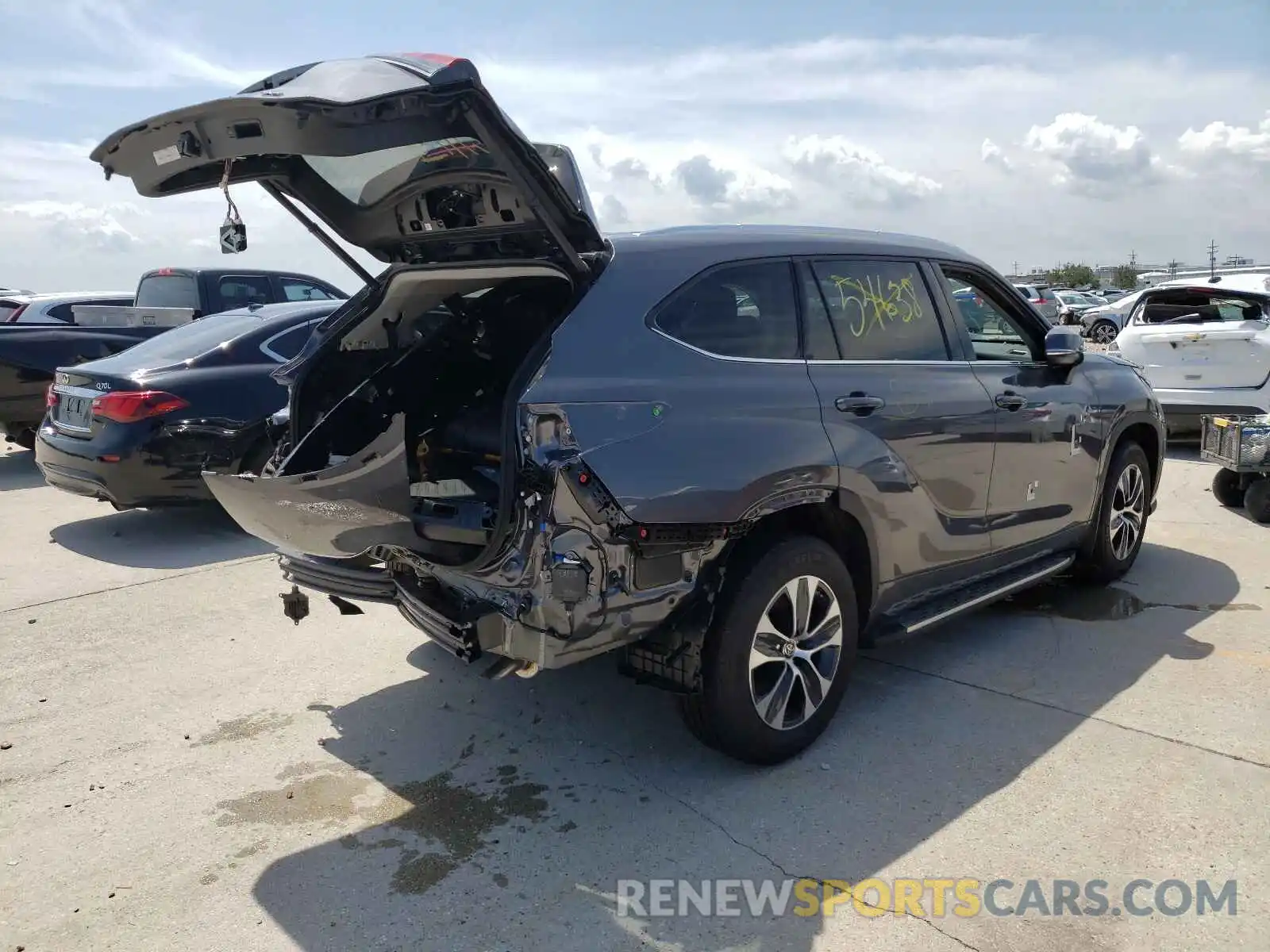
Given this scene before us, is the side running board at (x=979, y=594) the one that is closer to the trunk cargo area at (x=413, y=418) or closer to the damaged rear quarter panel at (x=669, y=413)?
the damaged rear quarter panel at (x=669, y=413)

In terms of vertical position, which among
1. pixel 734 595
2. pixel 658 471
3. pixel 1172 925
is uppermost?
pixel 658 471

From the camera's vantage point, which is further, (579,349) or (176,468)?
(176,468)

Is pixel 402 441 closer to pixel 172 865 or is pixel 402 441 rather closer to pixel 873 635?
pixel 172 865

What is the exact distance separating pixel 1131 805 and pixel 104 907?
3221 mm

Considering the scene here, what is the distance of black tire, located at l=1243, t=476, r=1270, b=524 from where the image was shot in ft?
23.0

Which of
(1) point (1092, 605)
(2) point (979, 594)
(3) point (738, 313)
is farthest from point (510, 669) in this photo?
(1) point (1092, 605)

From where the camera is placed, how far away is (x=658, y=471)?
10.0ft

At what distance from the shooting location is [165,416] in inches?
254

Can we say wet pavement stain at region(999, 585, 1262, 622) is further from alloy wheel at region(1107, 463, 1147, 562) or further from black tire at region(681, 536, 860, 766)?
black tire at region(681, 536, 860, 766)

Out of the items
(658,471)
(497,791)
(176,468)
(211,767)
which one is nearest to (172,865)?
(211,767)

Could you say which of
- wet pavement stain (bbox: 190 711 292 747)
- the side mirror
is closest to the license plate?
wet pavement stain (bbox: 190 711 292 747)

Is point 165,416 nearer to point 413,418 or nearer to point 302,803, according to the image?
point 413,418

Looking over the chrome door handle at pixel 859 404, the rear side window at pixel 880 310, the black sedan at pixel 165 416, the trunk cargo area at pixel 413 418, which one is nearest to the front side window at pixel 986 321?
the rear side window at pixel 880 310

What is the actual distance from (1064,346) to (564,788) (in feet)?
10.4
